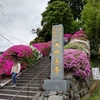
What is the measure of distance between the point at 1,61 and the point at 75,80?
5.37 m

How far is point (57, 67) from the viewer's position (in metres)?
8.04

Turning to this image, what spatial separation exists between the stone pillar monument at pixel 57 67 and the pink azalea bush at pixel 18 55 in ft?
14.3

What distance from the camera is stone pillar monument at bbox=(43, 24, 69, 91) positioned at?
25.2ft

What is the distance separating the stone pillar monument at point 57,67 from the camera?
7676mm

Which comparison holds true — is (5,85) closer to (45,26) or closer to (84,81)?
(84,81)

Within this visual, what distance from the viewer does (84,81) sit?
1005 cm

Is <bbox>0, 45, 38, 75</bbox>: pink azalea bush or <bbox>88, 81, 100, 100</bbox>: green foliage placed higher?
<bbox>0, 45, 38, 75</bbox>: pink azalea bush

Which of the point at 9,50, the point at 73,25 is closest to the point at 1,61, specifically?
the point at 9,50

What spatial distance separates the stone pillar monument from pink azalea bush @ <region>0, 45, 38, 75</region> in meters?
4.37

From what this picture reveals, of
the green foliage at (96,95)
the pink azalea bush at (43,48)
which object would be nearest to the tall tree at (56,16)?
the pink azalea bush at (43,48)

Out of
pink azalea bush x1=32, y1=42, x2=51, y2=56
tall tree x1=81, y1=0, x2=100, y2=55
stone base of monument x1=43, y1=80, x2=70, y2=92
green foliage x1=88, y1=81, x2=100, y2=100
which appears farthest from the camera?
pink azalea bush x1=32, y1=42, x2=51, y2=56

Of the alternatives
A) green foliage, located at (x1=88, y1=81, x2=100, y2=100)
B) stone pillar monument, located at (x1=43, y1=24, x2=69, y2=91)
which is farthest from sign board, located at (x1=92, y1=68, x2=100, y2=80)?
stone pillar monument, located at (x1=43, y1=24, x2=69, y2=91)

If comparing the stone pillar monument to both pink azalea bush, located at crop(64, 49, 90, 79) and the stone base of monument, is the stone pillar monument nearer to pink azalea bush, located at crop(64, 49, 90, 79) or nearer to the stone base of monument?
the stone base of monument

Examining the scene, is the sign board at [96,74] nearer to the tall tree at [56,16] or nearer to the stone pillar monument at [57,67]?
the stone pillar monument at [57,67]
